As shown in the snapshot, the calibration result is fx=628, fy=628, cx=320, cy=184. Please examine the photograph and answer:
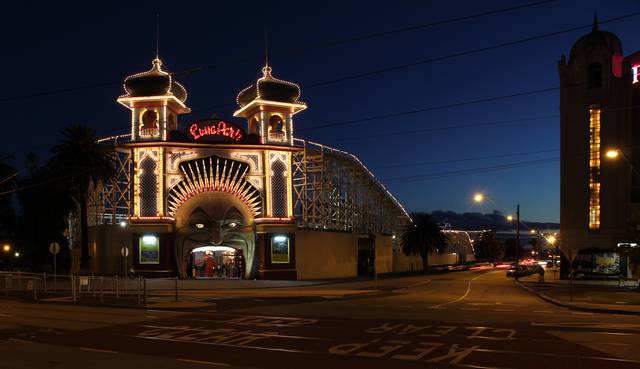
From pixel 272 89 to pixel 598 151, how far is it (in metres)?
30.6

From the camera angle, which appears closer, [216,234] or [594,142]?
[216,234]

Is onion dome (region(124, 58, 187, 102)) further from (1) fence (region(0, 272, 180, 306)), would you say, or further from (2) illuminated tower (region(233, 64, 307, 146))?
(1) fence (region(0, 272, 180, 306))

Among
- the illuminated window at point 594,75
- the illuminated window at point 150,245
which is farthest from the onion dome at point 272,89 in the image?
the illuminated window at point 594,75

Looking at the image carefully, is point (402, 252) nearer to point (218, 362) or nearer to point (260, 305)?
point (260, 305)

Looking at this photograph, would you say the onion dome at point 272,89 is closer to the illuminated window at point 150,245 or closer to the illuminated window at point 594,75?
the illuminated window at point 150,245

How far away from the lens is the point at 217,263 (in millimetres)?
57094

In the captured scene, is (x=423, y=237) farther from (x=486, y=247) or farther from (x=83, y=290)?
(x=486, y=247)

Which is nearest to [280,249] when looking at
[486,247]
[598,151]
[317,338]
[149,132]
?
[149,132]

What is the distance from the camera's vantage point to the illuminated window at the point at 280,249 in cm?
5431

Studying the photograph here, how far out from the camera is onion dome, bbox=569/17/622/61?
191 ft

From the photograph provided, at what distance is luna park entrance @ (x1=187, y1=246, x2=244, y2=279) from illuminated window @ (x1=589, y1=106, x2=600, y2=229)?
32.7 m

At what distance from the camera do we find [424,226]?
259 feet

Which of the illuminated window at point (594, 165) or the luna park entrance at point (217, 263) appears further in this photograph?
the illuminated window at point (594, 165)

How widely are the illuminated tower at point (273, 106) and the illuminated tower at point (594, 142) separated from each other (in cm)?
2577
